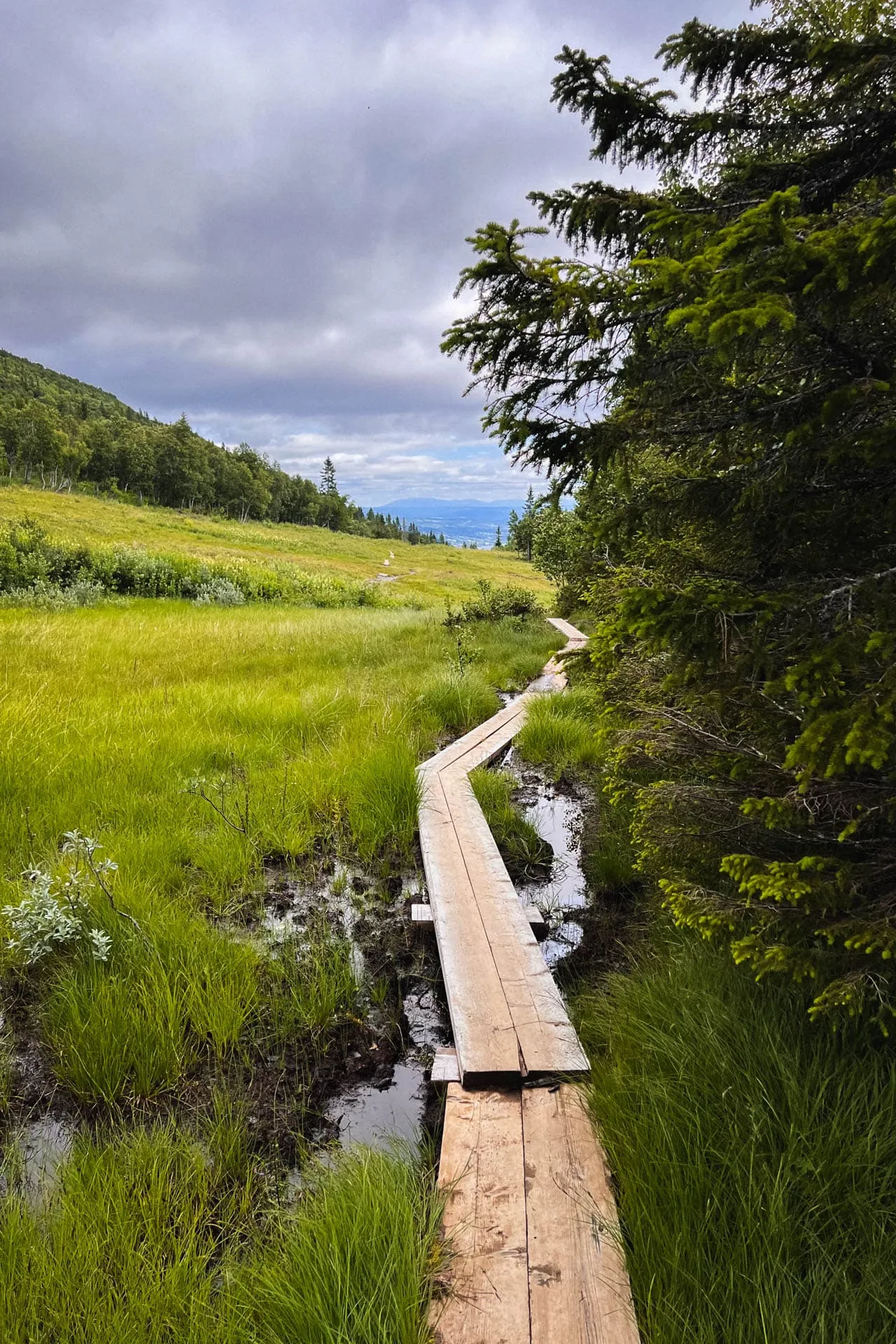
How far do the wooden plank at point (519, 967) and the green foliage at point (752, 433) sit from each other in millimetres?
899

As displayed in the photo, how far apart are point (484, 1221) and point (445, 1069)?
0.73 meters

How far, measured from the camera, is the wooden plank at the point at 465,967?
2.76m

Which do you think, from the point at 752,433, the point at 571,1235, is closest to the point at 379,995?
the point at 571,1235

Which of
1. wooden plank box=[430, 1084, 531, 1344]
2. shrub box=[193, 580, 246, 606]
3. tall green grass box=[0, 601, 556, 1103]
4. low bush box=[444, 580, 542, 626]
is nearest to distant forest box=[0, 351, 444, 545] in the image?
shrub box=[193, 580, 246, 606]

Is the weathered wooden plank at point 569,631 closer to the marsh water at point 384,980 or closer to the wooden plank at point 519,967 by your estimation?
the marsh water at point 384,980

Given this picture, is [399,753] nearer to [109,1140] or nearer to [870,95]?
[109,1140]

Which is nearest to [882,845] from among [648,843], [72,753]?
[648,843]

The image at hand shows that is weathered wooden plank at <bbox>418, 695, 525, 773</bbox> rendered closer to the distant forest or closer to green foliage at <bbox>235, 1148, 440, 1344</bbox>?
green foliage at <bbox>235, 1148, 440, 1344</bbox>

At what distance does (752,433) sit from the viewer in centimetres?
243

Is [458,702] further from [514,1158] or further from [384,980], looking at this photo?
[514,1158]

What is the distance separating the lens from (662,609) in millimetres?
1891

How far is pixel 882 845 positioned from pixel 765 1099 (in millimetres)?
963

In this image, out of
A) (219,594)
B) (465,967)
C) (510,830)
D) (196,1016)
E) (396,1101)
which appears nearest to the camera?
(396,1101)

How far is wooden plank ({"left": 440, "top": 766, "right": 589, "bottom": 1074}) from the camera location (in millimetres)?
2760
